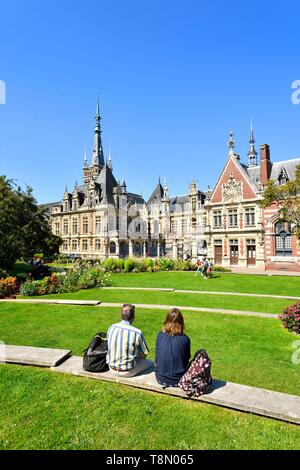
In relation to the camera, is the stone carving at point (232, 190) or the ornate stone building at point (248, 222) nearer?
the ornate stone building at point (248, 222)

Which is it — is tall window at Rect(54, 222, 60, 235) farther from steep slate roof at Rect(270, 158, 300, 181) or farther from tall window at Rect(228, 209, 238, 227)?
steep slate roof at Rect(270, 158, 300, 181)

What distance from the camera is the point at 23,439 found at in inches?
161

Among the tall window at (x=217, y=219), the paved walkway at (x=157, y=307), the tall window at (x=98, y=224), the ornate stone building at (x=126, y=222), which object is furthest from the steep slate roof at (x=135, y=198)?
the paved walkway at (x=157, y=307)

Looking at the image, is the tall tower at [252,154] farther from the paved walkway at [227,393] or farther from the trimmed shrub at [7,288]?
the paved walkway at [227,393]

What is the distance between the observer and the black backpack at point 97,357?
18.8ft

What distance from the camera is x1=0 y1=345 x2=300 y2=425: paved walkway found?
14.9 ft

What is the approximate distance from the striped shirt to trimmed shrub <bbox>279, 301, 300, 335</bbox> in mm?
A: 6240

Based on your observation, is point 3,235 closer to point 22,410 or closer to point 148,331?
point 148,331

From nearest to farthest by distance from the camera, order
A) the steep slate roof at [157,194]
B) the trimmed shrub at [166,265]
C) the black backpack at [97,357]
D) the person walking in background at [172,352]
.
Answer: the person walking in background at [172,352]
the black backpack at [97,357]
the trimmed shrub at [166,265]
the steep slate roof at [157,194]

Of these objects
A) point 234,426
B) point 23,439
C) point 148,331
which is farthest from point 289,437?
point 148,331

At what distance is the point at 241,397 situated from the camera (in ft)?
16.0

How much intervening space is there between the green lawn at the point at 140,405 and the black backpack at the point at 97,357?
28 cm

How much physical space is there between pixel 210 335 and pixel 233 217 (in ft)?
97.5
